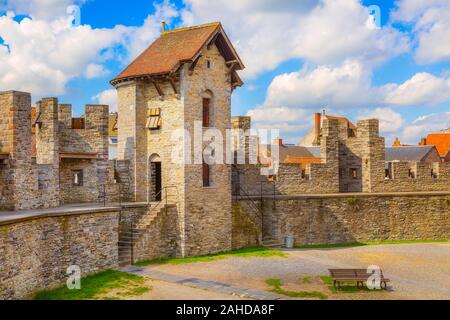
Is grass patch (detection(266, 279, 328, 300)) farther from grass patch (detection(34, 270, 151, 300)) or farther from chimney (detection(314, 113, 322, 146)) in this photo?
chimney (detection(314, 113, 322, 146))

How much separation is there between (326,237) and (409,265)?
19.7 feet

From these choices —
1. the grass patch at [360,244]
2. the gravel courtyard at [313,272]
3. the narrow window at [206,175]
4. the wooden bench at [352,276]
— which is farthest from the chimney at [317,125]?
the wooden bench at [352,276]

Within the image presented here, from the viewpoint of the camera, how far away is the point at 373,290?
16641 millimetres

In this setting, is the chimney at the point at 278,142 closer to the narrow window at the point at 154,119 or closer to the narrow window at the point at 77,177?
the narrow window at the point at 154,119

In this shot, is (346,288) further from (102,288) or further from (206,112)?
(206,112)

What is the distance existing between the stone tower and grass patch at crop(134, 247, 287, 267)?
0.53 m

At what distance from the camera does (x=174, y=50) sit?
23484 millimetres

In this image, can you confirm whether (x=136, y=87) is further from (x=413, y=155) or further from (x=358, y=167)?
(x=413, y=155)

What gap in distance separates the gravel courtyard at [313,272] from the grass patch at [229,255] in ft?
1.77

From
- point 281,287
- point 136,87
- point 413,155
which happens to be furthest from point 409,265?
point 413,155

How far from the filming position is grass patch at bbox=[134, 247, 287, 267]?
68.1 feet

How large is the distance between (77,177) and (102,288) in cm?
837

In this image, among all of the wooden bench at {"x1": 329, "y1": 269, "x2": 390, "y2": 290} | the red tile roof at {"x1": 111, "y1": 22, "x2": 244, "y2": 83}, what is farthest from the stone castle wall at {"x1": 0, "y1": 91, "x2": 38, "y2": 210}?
the wooden bench at {"x1": 329, "y1": 269, "x2": 390, "y2": 290}
